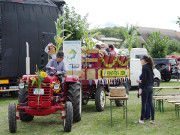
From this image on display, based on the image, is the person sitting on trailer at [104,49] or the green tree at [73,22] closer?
the person sitting on trailer at [104,49]

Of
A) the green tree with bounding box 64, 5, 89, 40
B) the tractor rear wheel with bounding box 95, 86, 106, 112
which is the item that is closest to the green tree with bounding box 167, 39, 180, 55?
the green tree with bounding box 64, 5, 89, 40

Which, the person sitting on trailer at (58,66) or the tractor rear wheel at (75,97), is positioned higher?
the person sitting on trailer at (58,66)

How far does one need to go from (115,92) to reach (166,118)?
203 cm

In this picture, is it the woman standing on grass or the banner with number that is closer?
the woman standing on grass

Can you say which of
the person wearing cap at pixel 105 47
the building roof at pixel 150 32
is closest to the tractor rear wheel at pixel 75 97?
the person wearing cap at pixel 105 47

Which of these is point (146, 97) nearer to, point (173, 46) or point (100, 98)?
point (100, 98)

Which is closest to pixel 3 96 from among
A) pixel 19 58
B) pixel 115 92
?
pixel 19 58

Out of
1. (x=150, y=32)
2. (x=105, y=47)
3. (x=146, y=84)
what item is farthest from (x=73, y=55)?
(x=150, y=32)

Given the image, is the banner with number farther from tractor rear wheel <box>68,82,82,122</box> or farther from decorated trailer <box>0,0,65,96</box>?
decorated trailer <box>0,0,65,96</box>

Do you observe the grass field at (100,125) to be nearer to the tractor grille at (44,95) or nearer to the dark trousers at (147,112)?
→ the dark trousers at (147,112)

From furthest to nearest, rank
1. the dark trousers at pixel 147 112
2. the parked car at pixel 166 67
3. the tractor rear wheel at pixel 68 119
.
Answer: the parked car at pixel 166 67
the dark trousers at pixel 147 112
the tractor rear wheel at pixel 68 119

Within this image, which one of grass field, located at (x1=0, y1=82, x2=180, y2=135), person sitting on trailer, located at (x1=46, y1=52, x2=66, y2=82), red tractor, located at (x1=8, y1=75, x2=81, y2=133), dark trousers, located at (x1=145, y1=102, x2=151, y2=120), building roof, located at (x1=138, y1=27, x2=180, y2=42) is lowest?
grass field, located at (x1=0, y1=82, x2=180, y2=135)

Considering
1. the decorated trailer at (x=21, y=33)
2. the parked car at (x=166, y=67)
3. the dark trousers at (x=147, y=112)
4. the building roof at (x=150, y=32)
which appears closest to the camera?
the dark trousers at (x=147, y=112)

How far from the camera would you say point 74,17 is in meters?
22.9
